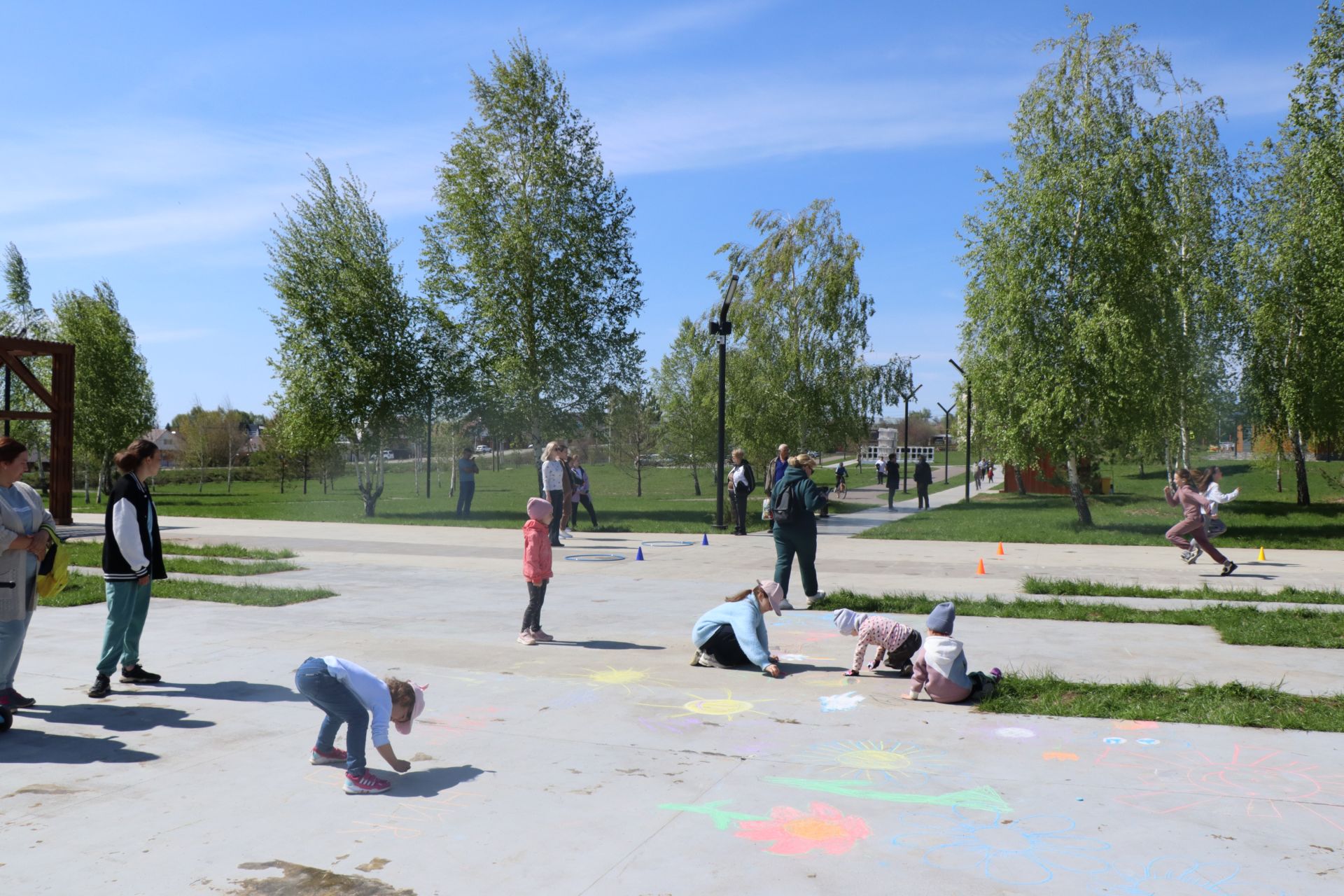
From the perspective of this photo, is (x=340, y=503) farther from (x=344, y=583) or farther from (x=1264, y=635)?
(x=1264, y=635)

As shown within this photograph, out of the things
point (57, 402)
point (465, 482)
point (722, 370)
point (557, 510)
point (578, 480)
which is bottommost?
point (557, 510)

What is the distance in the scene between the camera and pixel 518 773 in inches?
198

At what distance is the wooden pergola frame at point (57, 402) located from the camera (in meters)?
23.6

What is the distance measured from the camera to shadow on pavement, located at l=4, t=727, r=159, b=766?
5254 mm

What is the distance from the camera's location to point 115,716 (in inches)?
242

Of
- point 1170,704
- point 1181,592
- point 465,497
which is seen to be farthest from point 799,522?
point 465,497

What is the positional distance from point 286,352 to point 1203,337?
2785 cm

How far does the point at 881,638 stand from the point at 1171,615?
4592 millimetres

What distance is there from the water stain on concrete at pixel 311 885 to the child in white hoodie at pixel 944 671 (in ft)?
13.1

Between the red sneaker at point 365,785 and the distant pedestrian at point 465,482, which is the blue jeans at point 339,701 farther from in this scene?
the distant pedestrian at point 465,482

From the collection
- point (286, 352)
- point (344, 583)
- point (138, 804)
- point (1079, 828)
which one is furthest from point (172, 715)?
point (286, 352)

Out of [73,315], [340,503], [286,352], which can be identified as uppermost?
[73,315]

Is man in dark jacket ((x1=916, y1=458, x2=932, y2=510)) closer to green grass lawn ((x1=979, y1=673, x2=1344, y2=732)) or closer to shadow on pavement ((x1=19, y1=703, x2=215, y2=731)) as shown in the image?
green grass lawn ((x1=979, y1=673, x2=1344, y2=732))

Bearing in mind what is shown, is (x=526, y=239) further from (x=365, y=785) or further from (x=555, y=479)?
(x=365, y=785)
